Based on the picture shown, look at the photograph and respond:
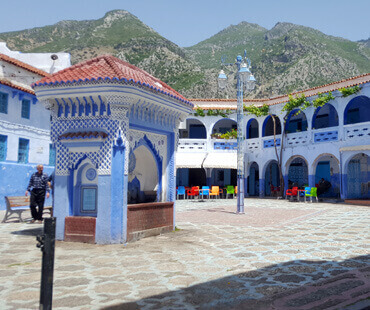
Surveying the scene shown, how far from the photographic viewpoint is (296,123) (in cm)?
2484

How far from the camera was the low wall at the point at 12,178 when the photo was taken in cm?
1616

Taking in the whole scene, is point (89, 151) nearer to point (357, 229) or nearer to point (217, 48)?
point (357, 229)

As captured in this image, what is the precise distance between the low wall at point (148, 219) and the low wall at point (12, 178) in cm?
1014

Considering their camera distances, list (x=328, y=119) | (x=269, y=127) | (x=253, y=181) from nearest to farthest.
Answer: (x=328, y=119) → (x=269, y=127) → (x=253, y=181)

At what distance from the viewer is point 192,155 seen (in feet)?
82.6

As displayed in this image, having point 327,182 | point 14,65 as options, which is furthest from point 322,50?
point 14,65

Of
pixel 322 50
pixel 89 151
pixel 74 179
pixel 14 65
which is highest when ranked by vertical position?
pixel 322 50

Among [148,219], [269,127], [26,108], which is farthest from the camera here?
[269,127]

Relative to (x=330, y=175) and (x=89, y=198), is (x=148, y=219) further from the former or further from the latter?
(x=330, y=175)

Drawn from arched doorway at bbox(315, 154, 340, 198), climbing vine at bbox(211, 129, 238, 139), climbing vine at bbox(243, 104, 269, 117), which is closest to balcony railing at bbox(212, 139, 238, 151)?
climbing vine at bbox(211, 129, 238, 139)

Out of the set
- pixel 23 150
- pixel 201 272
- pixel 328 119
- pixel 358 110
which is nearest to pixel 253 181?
pixel 328 119

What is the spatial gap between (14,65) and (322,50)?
85717 mm

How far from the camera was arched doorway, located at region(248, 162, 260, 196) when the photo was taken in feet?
89.6

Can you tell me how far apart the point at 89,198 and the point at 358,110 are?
728 inches
